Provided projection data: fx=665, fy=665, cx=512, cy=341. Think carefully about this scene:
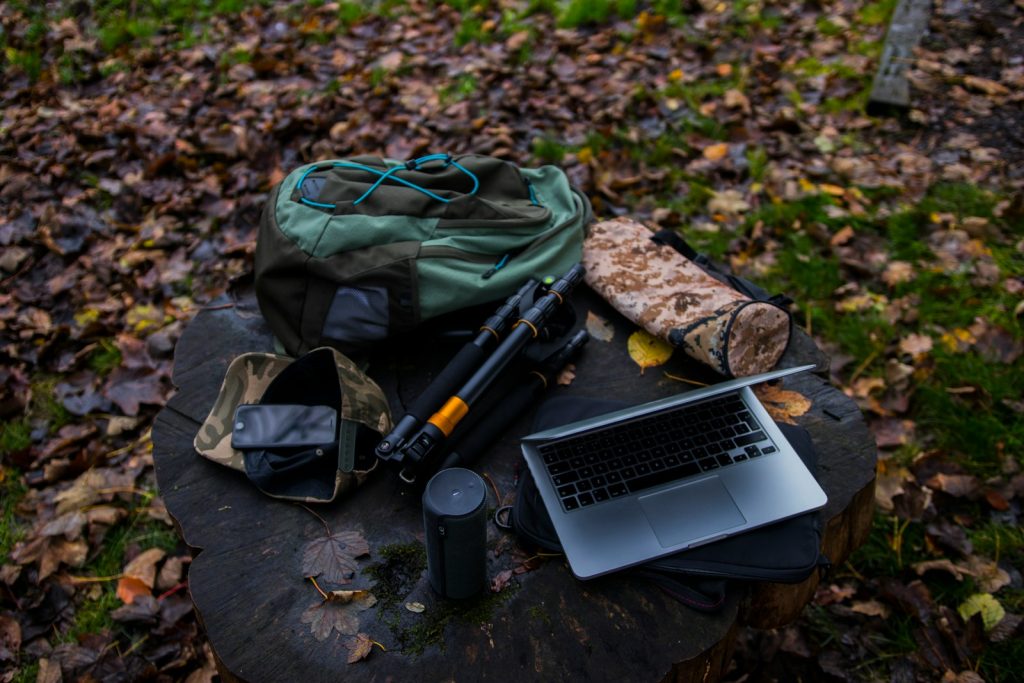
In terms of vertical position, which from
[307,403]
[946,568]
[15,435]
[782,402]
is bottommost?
[946,568]

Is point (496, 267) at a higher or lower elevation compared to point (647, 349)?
higher

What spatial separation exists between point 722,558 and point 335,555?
103 cm

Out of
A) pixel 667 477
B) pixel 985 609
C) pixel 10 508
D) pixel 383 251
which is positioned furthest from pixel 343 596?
pixel 985 609

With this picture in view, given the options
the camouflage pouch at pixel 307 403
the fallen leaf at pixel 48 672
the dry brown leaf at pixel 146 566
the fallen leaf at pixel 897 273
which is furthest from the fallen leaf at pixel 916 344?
the fallen leaf at pixel 48 672

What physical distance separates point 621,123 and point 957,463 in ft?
9.74

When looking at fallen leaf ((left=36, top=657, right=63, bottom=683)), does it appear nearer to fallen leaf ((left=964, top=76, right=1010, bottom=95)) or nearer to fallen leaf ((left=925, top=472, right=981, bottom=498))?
fallen leaf ((left=925, top=472, right=981, bottom=498))

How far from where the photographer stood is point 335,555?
1811 mm

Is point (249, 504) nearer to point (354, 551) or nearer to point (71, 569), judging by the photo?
point (354, 551)

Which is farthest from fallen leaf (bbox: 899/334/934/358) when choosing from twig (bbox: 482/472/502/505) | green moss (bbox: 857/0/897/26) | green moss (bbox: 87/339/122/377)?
green moss (bbox: 87/339/122/377)

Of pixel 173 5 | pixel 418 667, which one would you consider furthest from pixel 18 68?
pixel 418 667

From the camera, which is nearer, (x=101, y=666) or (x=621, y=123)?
(x=101, y=666)

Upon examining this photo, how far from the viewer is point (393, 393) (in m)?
2.25

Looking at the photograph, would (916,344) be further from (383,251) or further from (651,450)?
(383,251)

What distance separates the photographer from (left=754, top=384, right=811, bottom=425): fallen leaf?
2.16 metres
